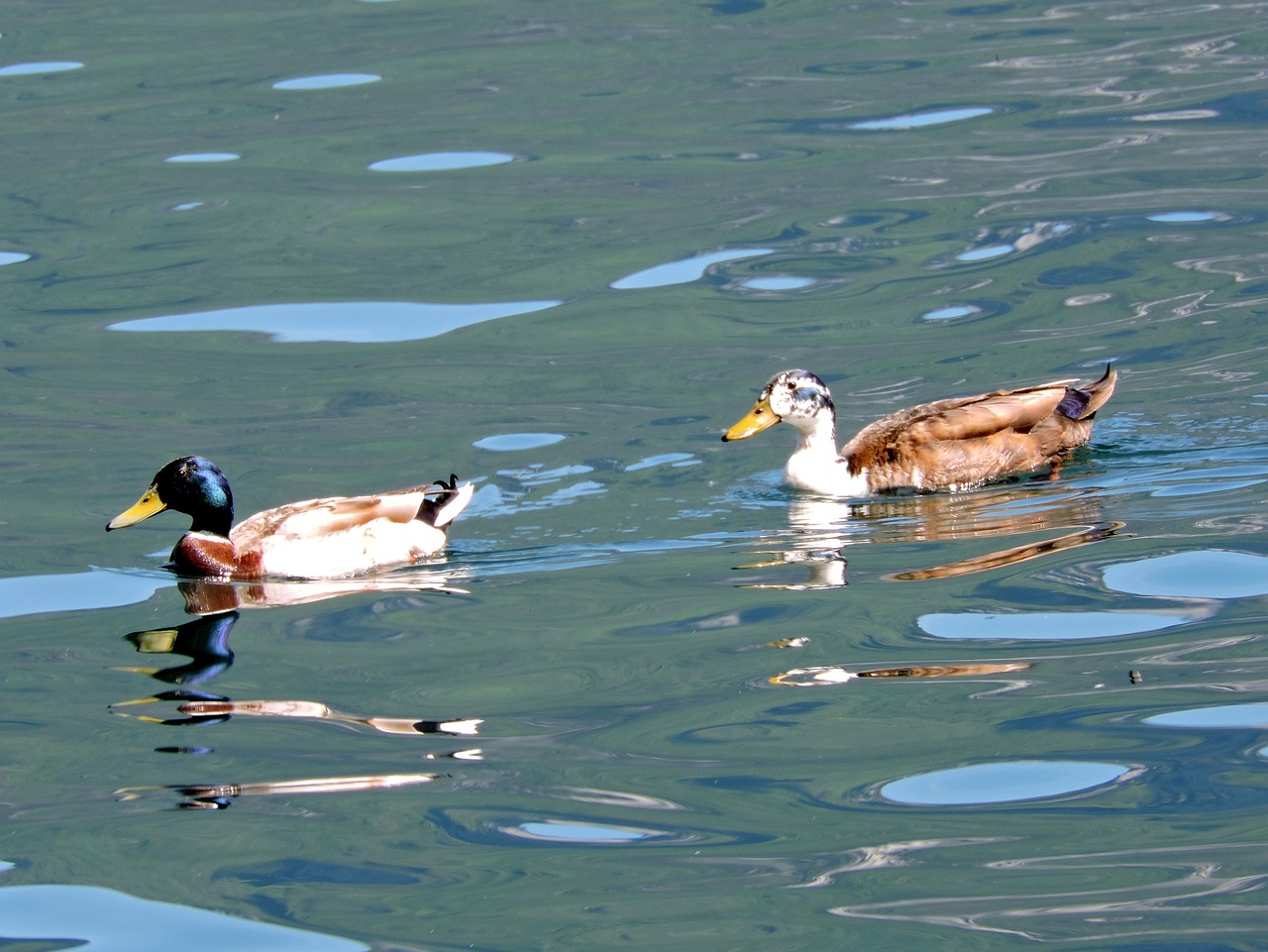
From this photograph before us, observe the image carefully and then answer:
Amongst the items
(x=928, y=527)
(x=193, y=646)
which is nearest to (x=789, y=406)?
(x=928, y=527)

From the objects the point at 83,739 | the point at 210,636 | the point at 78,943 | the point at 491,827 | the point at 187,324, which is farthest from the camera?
the point at 187,324

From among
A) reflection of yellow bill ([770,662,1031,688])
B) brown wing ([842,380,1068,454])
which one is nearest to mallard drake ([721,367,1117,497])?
brown wing ([842,380,1068,454])

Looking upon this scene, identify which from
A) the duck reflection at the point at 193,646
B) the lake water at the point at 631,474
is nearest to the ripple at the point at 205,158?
the lake water at the point at 631,474

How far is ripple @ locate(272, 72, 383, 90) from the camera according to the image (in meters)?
20.0

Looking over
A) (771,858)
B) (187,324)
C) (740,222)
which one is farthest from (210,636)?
(740,222)

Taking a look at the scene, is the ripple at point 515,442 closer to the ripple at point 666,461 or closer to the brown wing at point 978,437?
the ripple at point 666,461

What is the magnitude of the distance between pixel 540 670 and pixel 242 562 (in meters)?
2.92

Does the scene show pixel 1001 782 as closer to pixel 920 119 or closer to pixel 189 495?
pixel 189 495

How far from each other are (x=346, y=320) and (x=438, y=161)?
148 inches

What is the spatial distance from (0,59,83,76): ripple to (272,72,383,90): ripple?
2494mm

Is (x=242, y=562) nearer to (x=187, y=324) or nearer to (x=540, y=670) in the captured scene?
(x=540, y=670)

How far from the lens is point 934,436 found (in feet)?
Answer: 37.6

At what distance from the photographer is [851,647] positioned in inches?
326

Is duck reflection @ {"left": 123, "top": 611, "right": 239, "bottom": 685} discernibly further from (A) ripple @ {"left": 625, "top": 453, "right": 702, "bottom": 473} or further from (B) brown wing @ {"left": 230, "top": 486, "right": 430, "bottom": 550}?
(A) ripple @ {"left": 625, "top": 453, "right": 702, "bottom": 473}
